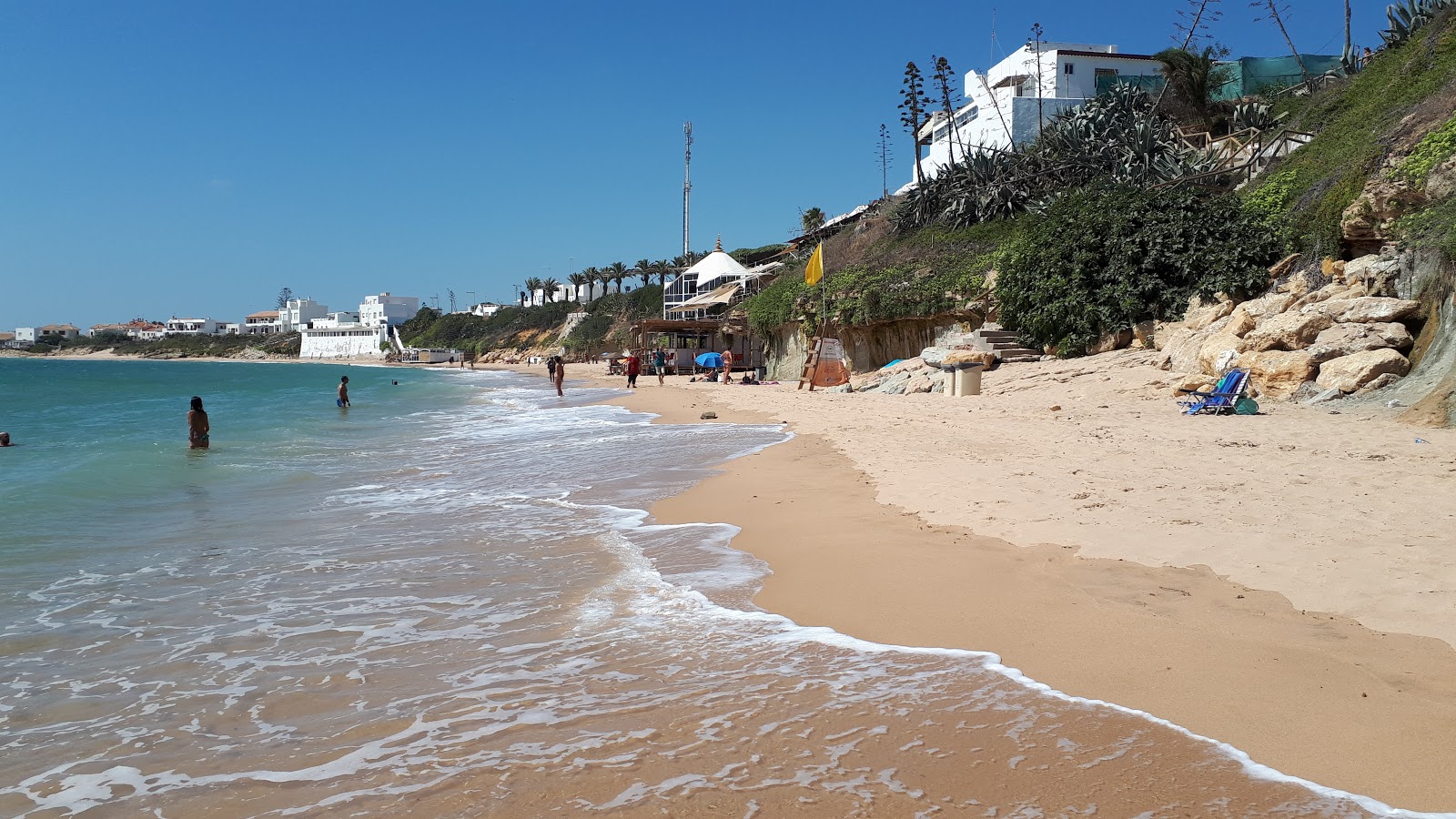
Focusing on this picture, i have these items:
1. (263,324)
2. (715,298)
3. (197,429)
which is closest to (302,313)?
(263,324)

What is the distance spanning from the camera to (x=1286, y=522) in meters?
5.53

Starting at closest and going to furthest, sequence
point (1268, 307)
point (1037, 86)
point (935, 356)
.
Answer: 1. point (1268, 307)
2. point (935, 356)
3. point (1037, 86)

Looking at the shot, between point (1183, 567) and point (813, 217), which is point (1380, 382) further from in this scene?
point (813, 217)

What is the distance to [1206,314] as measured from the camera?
1692 centimetres

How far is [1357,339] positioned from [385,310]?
14315 cm

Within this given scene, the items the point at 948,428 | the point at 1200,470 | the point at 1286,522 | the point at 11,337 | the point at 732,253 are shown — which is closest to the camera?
the point at 1286,522

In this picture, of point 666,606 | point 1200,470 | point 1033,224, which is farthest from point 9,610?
point 1033,224

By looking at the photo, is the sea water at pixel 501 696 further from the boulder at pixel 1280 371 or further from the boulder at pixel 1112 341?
the boulder at pixel 1112 341

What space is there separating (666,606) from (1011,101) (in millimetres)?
42694

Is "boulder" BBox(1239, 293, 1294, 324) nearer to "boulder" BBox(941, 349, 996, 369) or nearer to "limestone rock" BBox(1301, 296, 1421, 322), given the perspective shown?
"limestone rock" BBox(1301, 296, 1421, 322)

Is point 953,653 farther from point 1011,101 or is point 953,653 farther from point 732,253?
point 732,253

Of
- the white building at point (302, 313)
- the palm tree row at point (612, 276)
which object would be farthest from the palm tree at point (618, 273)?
the white building at point (302, 313)

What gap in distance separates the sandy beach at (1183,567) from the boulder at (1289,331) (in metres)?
2.72

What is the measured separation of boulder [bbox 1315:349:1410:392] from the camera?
36.7 feet
